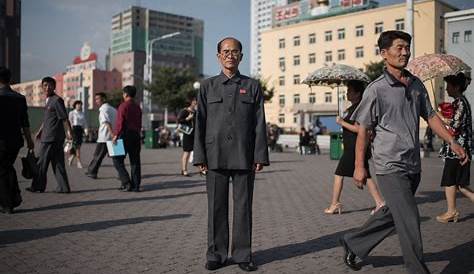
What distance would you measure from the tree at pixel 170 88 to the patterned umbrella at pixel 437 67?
4801 cm

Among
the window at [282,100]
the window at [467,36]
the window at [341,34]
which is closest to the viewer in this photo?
the window at [467,36]

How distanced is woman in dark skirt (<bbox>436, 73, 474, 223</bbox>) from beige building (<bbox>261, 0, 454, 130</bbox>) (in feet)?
161

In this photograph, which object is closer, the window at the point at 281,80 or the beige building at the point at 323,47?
the beige building at the point at 323,47

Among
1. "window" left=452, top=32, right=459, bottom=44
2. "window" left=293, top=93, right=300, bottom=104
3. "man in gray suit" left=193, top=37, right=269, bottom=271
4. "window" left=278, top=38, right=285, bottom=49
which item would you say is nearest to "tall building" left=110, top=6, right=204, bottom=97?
"window" left=278, top=38, right=285, bottom=49

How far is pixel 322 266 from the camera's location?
4.34m

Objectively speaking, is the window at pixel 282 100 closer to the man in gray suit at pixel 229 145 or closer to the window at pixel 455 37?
the window at pixel 455 37

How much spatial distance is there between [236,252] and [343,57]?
6201cm

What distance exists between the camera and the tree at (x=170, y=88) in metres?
54.7

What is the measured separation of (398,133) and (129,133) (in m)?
6.24

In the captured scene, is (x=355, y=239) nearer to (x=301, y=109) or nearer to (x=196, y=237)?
(x=196, y=237)

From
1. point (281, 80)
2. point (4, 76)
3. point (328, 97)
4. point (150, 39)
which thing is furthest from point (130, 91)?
point (150, 39)

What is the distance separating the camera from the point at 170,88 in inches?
2203

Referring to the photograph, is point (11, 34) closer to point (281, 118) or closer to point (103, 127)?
point (103, 127)

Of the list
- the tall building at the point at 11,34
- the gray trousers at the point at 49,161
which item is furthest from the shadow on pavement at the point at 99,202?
the tall building at the point at 11,34
